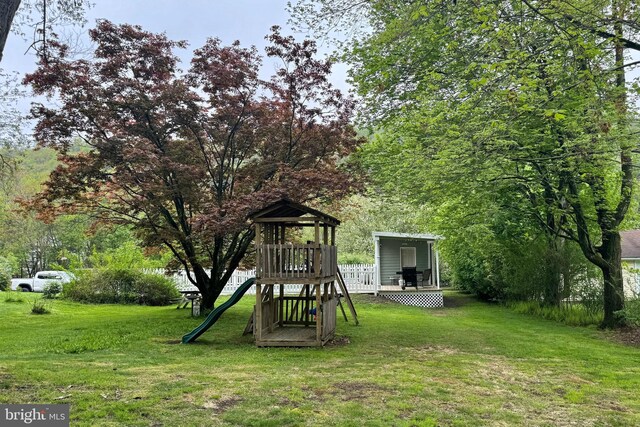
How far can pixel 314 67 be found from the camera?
1188 cm

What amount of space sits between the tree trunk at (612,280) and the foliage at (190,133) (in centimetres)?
715

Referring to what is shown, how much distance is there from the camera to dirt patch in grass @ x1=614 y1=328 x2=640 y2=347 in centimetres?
1030

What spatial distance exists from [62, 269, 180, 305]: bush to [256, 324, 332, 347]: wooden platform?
31.4ft

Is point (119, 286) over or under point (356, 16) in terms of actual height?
under

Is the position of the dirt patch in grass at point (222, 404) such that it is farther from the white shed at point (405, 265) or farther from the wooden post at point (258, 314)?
the white shed at point (405, 265)

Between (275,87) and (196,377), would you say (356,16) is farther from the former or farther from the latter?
(196,377)

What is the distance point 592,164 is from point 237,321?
30.5 ft

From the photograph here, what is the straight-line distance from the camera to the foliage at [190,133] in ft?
34.9

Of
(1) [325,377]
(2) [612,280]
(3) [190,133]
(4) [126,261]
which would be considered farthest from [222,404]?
(4) [126,261]

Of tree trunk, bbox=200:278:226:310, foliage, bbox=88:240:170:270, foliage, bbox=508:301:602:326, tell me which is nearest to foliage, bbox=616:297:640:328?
foliage, bbox=508:301:602:326

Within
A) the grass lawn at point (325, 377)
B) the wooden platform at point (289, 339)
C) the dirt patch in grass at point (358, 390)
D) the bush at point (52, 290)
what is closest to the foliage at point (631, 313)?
the grass lawn at point (325, 377)

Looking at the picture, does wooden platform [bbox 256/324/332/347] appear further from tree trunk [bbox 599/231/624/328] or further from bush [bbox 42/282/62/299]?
bush [bbox 42/282/62/299]

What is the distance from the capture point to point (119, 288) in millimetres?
18469

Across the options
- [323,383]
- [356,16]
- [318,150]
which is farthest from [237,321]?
[356,16]
